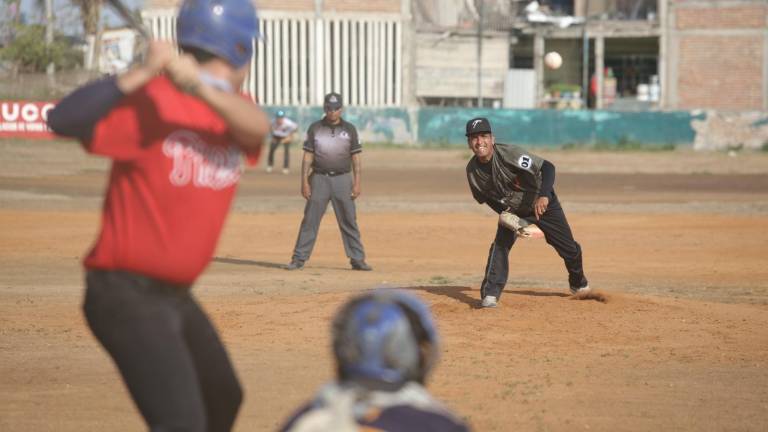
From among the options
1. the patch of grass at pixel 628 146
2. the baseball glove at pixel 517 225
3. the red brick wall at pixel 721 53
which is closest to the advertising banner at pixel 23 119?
the patch of grass at pixel 628 146

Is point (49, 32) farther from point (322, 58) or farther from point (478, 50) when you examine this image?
point (478, 50)

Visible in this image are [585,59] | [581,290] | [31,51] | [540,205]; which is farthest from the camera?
[31,51]

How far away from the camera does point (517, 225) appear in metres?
11.4

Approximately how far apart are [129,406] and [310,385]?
1.36m

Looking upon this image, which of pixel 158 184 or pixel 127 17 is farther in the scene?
pixel 127 17

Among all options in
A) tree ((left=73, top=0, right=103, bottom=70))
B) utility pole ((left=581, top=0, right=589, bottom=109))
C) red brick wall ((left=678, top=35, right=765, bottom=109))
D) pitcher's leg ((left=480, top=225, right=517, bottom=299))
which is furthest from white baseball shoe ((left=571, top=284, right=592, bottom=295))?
tree ((left=73, top=0, right=103, bottom=70))

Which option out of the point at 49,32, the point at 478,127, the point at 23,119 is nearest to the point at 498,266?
the point at 478,127

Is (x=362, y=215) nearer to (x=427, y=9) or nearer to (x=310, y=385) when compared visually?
(x=310, y=385)

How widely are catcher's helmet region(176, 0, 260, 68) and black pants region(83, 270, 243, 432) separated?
34.8 inches

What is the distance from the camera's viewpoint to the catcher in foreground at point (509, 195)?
1116 centimetres

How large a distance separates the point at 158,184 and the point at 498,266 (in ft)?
25.2

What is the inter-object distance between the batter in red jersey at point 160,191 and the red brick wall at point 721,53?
40.7 meters

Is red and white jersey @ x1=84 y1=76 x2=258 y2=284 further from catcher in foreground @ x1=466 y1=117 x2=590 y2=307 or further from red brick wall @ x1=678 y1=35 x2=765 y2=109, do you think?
red brick wall @ x1=678 y1=35 x2=765 y2=109

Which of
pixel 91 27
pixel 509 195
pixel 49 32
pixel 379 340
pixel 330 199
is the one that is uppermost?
pixel 91 27
